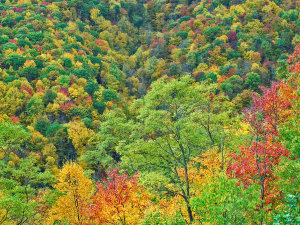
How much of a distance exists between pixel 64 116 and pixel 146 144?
47.8 meters

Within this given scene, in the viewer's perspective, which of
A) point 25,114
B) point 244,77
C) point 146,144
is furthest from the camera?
point 244,77

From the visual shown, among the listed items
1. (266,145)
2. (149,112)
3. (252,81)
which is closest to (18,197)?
(149,112)

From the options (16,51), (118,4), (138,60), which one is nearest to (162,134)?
(16,51)

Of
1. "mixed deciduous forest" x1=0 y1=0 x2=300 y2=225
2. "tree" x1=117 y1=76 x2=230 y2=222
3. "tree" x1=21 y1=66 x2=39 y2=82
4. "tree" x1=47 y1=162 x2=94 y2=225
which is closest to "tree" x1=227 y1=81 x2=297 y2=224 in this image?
"mixed deciduous forest" x1=0 y1=0 x2=300 y2=225

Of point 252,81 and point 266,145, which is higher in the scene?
point 266,145

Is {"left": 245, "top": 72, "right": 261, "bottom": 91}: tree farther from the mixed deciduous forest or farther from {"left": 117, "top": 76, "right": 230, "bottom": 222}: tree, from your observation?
{"left": 117, "top": 76, "right": 230, "bottom": 222}: tree

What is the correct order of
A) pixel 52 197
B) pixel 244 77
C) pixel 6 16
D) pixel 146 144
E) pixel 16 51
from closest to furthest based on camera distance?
1. pixel 146 144
2. pixel 52 197
3. pixel 244 77
4. pixel 16 51
5. pixel 6 16

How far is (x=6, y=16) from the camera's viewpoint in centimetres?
8494

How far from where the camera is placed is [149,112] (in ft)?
64.5

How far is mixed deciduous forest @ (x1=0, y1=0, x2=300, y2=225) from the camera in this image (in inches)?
619

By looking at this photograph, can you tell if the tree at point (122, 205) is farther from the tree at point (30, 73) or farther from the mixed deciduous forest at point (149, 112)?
the tree at point (30, 73)

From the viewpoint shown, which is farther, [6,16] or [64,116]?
[6,16]

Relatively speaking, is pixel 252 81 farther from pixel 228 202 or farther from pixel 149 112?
pixel 228 202

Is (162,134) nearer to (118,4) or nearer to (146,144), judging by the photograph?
(146,144)
